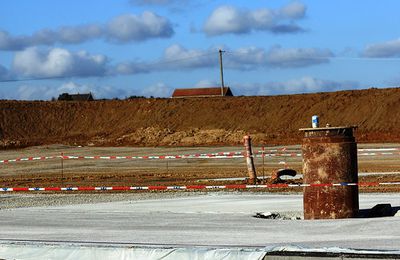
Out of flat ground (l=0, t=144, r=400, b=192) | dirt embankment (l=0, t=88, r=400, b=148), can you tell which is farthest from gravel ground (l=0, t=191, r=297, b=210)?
dirt embankment (l=0, t=88, r=400, b=148)

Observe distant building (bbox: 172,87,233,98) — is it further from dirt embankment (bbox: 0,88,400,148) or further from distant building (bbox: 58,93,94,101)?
dirt embankment (bbox: 0,88,400,148)

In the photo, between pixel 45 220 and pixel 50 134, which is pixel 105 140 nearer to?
pixel 50 134

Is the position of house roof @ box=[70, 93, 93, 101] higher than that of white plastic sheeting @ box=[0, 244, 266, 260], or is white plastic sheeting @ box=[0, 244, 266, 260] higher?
house roof @ box=[70, 93, 93, 101]

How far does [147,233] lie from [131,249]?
4.17 m

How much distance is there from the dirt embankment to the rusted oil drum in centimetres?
4327

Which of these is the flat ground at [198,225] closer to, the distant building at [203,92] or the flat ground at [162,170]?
the flat ground at [162,170]

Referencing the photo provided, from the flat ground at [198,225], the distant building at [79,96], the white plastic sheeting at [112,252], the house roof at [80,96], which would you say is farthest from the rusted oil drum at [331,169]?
the house roof at [80,96]

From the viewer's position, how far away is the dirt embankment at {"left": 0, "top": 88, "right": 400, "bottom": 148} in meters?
68.3

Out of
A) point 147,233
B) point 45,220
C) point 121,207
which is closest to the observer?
point 147,233

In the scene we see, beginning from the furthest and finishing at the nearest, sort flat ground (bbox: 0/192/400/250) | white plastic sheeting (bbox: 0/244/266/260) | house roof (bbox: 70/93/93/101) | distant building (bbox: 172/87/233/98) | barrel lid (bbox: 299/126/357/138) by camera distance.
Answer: house roof (bbox: 70/93/93/101) < distant building (bbox: 172/87/233/98) < barrel lid (bbox: 299/126/357/138) < flat ground (bbox: 0/192/400/250) < white plastic sheeting (bbox: 0/244/266/260)

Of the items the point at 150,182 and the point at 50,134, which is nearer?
the point at 150,182

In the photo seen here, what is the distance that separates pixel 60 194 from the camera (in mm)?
25688

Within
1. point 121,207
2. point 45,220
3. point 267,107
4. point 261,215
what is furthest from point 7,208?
point 267,107

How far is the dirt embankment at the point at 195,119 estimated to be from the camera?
224ft
